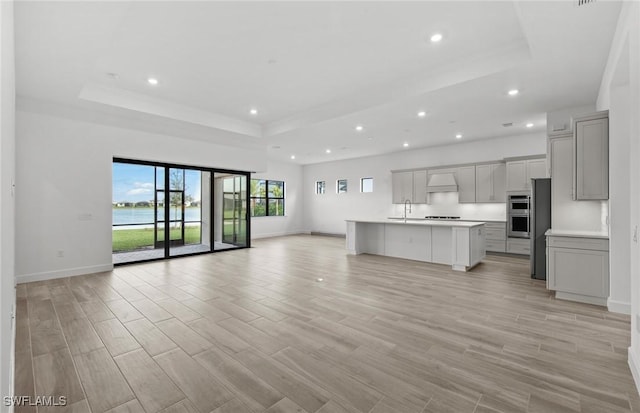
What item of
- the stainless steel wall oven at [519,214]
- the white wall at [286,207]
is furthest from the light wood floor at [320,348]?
the white wall at [286,207]

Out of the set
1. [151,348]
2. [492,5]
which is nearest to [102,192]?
[151,348]

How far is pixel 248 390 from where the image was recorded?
2000mm

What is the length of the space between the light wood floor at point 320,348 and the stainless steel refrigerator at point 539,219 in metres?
0.63

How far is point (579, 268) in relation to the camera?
3.77 meters

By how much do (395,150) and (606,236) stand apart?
20.8ft

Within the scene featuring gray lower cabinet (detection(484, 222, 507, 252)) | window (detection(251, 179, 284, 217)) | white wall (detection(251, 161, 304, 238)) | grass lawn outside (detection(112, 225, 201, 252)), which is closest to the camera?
grass lawn outside (detection(112, 225, 201, 252))

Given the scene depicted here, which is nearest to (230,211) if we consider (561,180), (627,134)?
(561,180)

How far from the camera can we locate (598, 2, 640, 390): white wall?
217cm

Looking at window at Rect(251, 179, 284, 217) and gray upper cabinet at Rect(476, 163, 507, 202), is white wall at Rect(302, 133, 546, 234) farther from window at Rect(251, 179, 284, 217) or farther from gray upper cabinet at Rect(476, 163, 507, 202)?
window at Rect(251, 179, 284, 217)

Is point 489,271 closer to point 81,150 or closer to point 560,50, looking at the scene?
point 560,50

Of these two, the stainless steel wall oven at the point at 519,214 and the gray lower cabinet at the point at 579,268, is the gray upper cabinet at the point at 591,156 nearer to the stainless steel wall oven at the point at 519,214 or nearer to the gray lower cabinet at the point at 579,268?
the gray lower cabinet at the point at 579,268

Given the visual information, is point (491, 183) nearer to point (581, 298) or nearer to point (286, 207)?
point (581, 298)

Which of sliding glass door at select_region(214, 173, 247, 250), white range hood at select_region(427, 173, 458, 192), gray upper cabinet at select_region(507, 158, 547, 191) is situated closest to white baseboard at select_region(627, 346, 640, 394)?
gray upper cabinet at select_region(507, 158, 547, 191)

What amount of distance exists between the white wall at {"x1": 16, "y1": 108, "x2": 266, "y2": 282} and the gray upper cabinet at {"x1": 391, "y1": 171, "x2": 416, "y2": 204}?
6.84 meters
